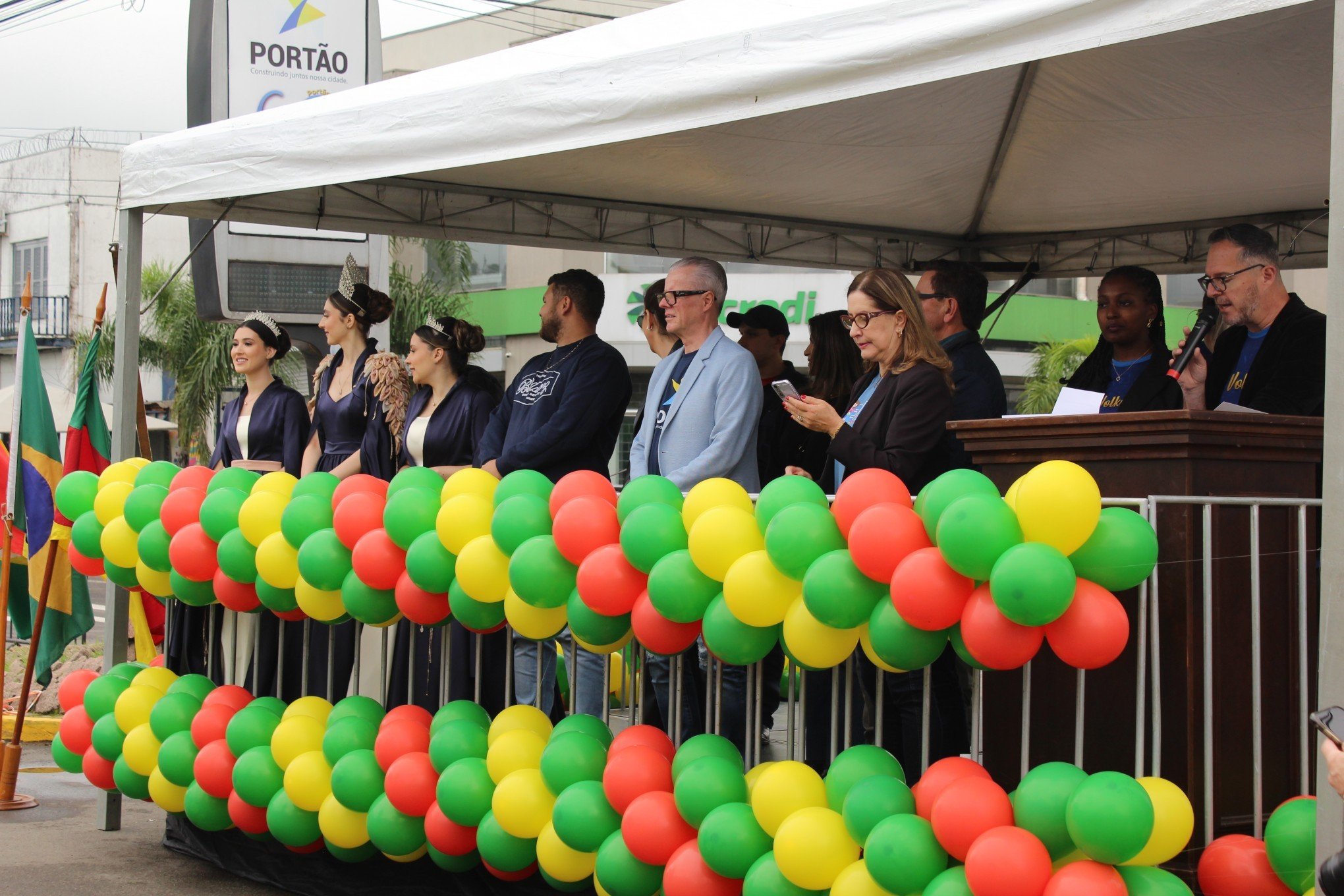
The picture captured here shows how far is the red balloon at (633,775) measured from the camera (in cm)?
392

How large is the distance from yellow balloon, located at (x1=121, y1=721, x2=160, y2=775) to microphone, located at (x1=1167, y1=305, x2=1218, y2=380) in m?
3.99

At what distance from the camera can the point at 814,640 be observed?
11.5ft

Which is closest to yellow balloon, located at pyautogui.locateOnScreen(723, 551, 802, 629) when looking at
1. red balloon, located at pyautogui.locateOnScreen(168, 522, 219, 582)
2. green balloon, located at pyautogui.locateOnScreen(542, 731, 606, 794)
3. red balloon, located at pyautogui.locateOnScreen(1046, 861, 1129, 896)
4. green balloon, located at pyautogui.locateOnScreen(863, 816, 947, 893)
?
green balloon, located at pyautogui.locateOnScreen(863, 816, 947, 893)

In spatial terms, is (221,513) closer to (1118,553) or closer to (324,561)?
(324,561)

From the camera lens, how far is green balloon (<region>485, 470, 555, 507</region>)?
435 centimetres

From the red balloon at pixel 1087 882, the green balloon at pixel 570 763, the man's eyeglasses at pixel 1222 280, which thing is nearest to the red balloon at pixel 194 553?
the green balloon at pixel 570 763

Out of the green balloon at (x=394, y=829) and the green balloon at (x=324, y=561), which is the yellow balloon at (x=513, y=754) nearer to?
the green balloon at (x=394, y=829)

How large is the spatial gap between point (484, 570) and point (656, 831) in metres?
0.96

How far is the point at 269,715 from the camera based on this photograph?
5156 millimetres

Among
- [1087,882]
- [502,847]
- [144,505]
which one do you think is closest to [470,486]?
[502,847]

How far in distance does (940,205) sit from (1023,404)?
1641cm

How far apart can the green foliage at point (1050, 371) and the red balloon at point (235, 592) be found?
17128mm

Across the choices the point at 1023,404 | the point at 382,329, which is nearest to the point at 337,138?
the point at 382,329

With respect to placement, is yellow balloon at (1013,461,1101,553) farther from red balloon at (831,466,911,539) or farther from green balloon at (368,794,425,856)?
green balloon at (368,794,425,856)
